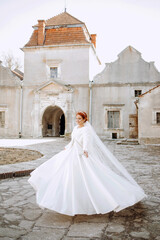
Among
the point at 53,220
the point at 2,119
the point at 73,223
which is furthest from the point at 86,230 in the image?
the point at 2,119

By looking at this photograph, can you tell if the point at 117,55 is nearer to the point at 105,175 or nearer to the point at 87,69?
the point at 87,69

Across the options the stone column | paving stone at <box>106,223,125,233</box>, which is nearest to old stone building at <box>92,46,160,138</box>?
the stone column

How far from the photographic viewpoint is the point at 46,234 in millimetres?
2699

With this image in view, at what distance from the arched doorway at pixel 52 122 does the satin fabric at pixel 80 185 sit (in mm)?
19386

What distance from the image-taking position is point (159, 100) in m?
15.8

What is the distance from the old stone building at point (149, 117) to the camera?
15844mm

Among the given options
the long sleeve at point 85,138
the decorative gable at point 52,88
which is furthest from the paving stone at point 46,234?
the decorative gable at point 52,88

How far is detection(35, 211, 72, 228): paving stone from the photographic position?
9.75 ft

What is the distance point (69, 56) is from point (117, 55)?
14.6 ft

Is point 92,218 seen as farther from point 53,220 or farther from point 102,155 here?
point 102,155

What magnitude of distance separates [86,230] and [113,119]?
59.3 feet

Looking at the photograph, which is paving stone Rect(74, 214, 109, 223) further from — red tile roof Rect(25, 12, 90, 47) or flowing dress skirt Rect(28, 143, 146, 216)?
red tile roof Rect(25, 12, 90, 47)

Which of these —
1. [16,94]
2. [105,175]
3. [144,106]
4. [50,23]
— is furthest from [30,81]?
[105,175]

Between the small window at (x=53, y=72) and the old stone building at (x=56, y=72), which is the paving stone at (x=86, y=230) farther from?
the small window at (x=53, y=72)
